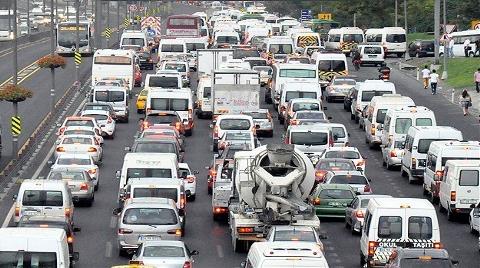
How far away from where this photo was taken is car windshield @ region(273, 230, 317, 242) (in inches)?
1633

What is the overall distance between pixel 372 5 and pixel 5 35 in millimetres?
35043

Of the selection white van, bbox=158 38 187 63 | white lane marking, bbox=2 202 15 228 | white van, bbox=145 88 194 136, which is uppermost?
white van, bbox=158 38 187 63

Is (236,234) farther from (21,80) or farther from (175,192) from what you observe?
(21,80)

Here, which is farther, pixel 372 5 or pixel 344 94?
pixel 372 5

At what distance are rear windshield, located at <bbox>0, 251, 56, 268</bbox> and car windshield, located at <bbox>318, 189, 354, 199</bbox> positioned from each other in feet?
58.7

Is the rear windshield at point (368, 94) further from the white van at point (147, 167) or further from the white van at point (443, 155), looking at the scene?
the white van at point (147, 167)

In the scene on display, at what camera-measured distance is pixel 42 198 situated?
162 feet

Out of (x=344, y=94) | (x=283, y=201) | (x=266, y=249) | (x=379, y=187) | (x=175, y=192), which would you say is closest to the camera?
(x=266, y=249)

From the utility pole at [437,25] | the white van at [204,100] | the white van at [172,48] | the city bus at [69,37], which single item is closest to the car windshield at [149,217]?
the white van at [204,100]

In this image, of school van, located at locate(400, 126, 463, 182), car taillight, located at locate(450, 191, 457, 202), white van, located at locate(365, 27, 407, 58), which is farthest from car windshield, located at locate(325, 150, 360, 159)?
white van, located at locate(365, 27, 407, 58)

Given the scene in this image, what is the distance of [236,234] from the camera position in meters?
46.3

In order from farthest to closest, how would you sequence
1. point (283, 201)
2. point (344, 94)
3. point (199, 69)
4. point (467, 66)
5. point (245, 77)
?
point (467, 66) → point (199, 69) → point (344, 94) → point (245, 77) → point (283, 201)

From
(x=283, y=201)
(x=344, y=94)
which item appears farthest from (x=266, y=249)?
(x=344, y=94)

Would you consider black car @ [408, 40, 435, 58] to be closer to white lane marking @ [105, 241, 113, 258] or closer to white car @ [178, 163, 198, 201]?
white car @ [178, 163, 198, 201]
